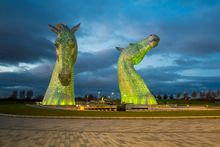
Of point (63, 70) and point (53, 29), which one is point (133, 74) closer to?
point (63, 70)

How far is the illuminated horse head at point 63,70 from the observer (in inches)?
1508

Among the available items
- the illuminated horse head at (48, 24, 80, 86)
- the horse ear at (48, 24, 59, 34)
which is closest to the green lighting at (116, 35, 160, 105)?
the illuminated horse head at (48, 24, 80, 86)

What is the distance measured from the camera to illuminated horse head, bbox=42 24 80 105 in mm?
38312

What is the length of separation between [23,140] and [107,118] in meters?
11.2

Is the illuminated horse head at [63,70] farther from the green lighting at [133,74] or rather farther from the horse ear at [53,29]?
the green lighting at [133,74]

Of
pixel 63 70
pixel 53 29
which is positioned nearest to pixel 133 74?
pixel 63 70

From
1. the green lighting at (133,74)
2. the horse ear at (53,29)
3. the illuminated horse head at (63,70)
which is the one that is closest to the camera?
the illuminated horse head at (63,70)

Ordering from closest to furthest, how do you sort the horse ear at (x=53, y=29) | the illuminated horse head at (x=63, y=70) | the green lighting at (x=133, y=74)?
the illuminated horse head at (x=63, y=70) → the horse ear at (x=53, y=29) → the green lighting at (x=133, y=74)

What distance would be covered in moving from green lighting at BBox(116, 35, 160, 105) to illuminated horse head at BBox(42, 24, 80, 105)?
829 centimetres

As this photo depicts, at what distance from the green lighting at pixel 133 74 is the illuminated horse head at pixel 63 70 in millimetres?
8291

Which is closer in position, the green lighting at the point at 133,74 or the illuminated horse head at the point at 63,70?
the illuminated horse head at the point at 63,70

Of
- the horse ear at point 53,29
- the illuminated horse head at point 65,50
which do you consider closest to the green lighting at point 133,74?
the illuminated horse head at point 65,50

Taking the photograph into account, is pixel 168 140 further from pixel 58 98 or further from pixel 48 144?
pixel 58 98

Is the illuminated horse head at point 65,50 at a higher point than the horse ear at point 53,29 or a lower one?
lower
